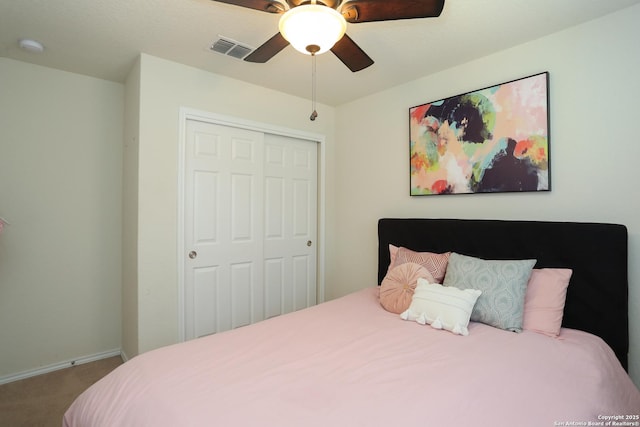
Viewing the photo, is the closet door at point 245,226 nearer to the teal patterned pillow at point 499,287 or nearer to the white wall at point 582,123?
the white wall at point 582,123

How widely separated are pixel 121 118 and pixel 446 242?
9.70 ft

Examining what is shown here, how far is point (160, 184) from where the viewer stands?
237 centimetres

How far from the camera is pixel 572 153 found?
1919 mm

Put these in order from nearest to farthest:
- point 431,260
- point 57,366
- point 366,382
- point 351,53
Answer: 1. point 366,382
2. point 351,53
3. point 431,260
4. point 57,366

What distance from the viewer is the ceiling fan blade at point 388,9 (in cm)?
127

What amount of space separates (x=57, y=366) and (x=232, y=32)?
2903 mm

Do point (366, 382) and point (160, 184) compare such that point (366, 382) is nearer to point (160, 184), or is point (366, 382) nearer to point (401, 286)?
point (401, 286)

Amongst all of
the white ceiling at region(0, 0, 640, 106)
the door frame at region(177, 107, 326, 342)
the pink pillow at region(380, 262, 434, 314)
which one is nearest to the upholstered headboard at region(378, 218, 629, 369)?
the pink pillow at region(380, 262, 434, 314)

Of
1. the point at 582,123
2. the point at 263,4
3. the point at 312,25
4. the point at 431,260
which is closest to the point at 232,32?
the point at 263,4

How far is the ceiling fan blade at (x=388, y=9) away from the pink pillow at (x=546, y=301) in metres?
1.53

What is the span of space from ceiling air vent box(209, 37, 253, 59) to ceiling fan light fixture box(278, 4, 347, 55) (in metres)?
0.99

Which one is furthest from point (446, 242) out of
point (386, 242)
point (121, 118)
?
point (121, 118)

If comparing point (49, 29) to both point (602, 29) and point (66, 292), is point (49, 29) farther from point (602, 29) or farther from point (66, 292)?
point (602, 29)

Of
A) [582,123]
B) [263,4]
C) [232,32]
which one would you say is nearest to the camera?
[263,4]
